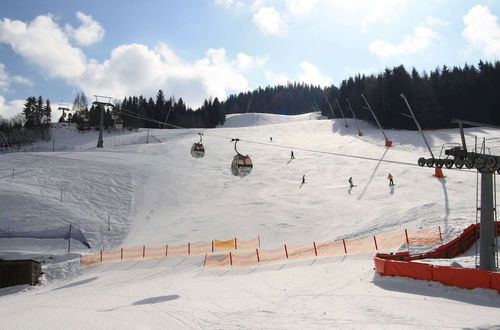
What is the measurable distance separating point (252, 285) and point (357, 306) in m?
5.59

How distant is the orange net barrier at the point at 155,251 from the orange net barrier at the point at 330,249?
29.6 ft

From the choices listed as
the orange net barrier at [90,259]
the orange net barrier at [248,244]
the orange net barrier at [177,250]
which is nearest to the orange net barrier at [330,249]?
the orange net barrier at [248,244]

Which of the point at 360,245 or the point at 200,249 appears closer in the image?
the point at 360,245

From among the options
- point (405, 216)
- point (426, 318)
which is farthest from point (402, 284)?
point (405, 216)

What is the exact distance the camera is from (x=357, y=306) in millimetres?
11523

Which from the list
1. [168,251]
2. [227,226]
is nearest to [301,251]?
[227,226]

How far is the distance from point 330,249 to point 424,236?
4651mm

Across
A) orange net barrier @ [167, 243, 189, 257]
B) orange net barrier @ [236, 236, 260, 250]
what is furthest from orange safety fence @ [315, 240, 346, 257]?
orange net barrier @ [167, 243, 189, 257]

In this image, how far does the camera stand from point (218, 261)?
21625 mm

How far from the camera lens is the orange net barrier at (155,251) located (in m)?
24.0

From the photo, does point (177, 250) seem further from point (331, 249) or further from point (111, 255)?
point (331, 249)

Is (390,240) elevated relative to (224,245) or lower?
elevated

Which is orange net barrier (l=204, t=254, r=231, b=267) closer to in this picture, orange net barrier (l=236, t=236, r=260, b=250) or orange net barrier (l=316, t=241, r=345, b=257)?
orange net barrier (l=236, t=236, r=260, b=250)

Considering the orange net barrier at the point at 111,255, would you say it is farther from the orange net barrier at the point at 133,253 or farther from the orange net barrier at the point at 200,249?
the orange net barrier at the point at 200,249
